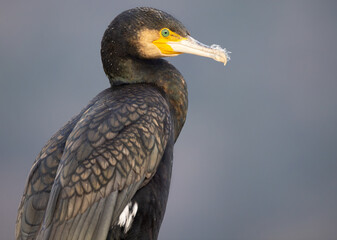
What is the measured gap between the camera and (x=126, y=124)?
4133mm

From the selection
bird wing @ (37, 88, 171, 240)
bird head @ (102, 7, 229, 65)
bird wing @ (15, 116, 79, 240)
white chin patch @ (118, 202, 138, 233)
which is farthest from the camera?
bird head @ (102, 7, 229, 65)

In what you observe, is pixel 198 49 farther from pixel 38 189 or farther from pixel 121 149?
pixel 38 189

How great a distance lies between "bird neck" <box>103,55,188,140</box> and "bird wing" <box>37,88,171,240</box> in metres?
0.31

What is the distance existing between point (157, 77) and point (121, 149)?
35.5 inches

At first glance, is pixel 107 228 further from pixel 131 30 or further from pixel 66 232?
pixel 131 30

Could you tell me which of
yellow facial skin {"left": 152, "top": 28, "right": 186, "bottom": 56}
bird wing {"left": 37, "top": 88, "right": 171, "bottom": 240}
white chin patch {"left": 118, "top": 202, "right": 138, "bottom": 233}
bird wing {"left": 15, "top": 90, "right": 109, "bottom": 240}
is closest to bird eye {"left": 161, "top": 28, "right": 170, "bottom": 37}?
yellow facial skin {"left": 152, "top": 28, "right": 186, "bottom": 56}

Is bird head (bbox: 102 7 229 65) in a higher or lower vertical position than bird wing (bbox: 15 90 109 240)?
higher

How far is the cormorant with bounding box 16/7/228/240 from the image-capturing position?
12.5 feet

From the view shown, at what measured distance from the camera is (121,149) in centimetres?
400

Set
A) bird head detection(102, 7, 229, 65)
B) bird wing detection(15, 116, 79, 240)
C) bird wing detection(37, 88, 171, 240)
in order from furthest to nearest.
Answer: bird head detection(102, 7, 229, 65) < bird wing detection(15, 116, 79, 240) < bird wing detection(37, 88, 171, 240)

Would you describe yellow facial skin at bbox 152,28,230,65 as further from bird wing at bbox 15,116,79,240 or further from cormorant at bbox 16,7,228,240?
bird wing at bbox 15,116,79,240

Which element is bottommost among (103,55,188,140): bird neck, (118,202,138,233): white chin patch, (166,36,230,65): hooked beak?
(118,202,138,233): white chin patch

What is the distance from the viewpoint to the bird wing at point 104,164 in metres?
3.77

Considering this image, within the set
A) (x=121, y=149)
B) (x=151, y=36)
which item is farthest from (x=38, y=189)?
(x=151, y=36)
